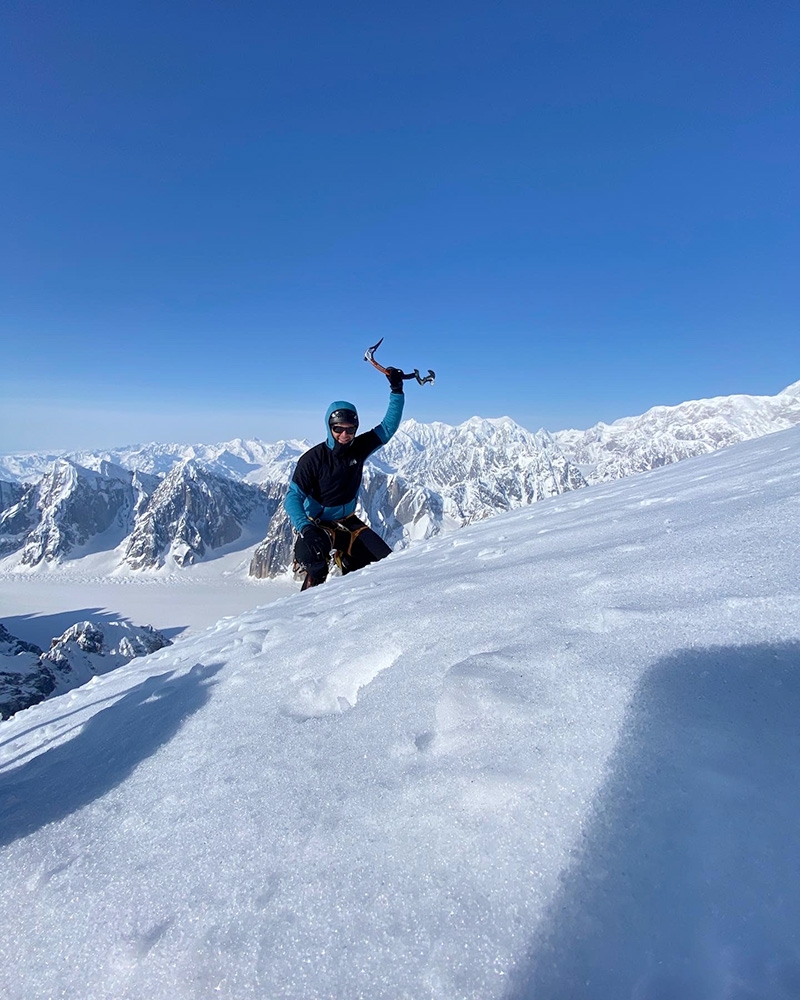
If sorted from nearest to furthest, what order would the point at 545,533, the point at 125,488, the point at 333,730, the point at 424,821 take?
the point at 424,821
the point at 333,730
the point at 545,533
the point at 125,488

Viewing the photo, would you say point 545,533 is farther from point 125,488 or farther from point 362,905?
point 125,488

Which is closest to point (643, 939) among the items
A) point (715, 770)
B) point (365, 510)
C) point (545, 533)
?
point (715, 770)

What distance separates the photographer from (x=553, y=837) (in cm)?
141

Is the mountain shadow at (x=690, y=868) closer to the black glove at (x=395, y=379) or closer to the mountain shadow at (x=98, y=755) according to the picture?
the mountain shadow at (x=98, y=755)

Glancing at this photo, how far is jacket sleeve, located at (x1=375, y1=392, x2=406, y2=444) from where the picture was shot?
28.9 ft

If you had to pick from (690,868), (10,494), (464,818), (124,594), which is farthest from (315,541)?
(10,494)

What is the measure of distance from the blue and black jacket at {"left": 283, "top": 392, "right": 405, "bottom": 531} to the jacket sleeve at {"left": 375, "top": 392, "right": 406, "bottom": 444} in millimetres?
298

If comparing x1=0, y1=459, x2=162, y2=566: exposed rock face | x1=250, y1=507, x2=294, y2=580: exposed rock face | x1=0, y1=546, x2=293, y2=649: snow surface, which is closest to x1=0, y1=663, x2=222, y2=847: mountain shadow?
x1=0, y1=546, x2=293, y2=649: snow surface

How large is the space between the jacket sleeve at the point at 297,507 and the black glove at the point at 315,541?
4.0 inches

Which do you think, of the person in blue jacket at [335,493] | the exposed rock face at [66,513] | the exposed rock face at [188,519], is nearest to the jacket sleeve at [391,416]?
the person in blue jacket at [335,493]

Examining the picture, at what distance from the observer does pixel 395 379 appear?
8.82 metres

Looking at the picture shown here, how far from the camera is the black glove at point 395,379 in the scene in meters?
8.79

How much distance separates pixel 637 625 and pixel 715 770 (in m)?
0.95

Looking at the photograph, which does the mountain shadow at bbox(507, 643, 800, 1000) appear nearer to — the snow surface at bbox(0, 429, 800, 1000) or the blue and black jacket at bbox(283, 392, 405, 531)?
the snow surface at bbox(0, 429, 800, 1000)
